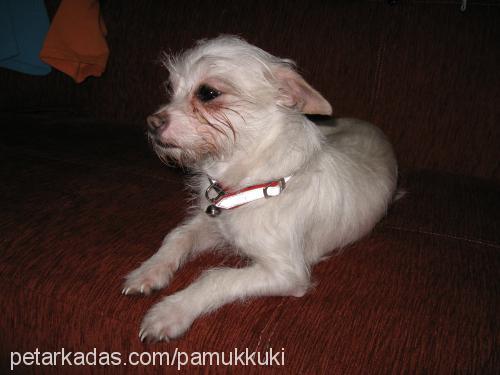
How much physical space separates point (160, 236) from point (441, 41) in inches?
94.3

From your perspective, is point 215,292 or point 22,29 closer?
point 215,292

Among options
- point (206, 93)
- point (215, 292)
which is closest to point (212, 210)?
point (215, 292)

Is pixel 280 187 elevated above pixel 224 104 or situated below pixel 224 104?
below

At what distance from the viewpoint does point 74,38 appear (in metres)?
3.17

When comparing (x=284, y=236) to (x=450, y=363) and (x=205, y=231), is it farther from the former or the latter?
(x=450, y=363)

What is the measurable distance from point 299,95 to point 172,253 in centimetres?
95

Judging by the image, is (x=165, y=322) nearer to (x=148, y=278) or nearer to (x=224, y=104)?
(x=148, y=278)

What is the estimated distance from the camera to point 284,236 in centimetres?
174

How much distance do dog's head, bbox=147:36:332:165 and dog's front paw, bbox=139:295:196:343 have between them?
0.68 m

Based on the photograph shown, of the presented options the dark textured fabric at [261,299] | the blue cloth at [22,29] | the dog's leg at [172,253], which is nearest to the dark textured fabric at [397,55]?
the dark textured fabric at [261,299]

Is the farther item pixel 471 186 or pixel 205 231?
pixel 471 186

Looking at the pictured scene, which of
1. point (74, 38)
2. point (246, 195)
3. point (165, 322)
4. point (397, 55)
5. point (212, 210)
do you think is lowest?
point (165, 322)

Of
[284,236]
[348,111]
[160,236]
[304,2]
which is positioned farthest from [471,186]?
[160,236]

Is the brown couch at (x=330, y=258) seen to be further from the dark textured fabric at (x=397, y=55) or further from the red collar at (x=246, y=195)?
the red collar at (x=246, y=195)
